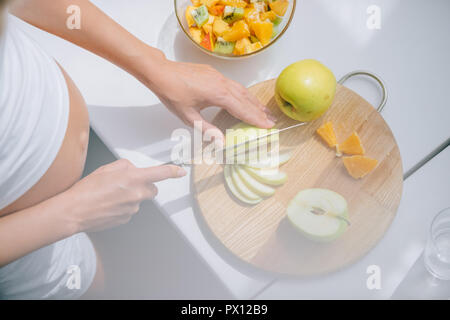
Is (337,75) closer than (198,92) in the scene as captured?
No

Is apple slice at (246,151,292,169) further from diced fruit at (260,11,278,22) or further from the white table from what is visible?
diced fruit at (260,11,278,22)

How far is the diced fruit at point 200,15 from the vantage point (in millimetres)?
984

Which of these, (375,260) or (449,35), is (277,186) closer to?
(375,260)

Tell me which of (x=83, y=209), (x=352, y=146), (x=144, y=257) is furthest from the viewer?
(x=144, y=257)

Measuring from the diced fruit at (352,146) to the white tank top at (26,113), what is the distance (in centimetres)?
72

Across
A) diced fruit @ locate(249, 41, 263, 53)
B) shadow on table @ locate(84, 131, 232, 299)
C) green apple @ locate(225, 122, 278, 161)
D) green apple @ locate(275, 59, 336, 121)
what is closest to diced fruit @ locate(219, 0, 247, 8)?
diced fruit @ locate(249, 41, 263, 53)

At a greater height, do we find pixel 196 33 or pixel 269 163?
pixel 196 33

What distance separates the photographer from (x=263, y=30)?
0.98 m

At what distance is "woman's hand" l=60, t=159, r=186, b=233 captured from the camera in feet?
2.92

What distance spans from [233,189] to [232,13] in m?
0.48

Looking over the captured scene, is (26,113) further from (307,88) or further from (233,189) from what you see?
(307,88)

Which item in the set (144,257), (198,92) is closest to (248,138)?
(198,92)

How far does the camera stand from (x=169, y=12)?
3.62 feet

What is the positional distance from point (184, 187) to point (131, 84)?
350 millimetres
